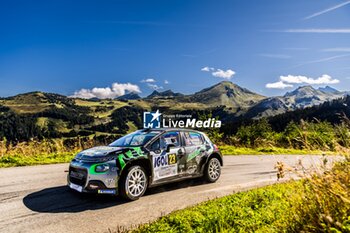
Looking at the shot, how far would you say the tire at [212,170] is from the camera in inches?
390

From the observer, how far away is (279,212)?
5.80m

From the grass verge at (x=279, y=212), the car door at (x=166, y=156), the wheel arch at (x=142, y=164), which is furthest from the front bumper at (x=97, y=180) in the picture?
the grass verge at (x=279, y=212)

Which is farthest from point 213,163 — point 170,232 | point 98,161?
point 170,232

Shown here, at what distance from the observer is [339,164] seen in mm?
5145

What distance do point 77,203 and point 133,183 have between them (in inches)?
54.5

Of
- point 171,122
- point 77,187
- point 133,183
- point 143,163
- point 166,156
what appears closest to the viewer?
point 77,187

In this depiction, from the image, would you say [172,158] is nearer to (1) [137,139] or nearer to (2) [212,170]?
(1) [137,139]

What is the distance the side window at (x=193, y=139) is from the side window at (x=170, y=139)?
1.19 ft

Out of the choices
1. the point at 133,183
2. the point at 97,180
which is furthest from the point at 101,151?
the point at 133,183

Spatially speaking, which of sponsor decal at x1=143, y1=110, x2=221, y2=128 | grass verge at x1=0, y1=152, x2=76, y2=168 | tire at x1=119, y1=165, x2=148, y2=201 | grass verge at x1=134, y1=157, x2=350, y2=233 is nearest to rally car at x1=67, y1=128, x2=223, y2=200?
tire at x1=119, y1=165, x2=148, y2=201

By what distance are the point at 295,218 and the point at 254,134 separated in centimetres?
2600

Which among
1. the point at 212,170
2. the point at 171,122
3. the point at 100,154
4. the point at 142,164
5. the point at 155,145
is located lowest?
the point at 212,170

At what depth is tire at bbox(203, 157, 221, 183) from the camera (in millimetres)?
9906

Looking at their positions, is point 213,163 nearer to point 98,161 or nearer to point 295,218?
point 98,161
